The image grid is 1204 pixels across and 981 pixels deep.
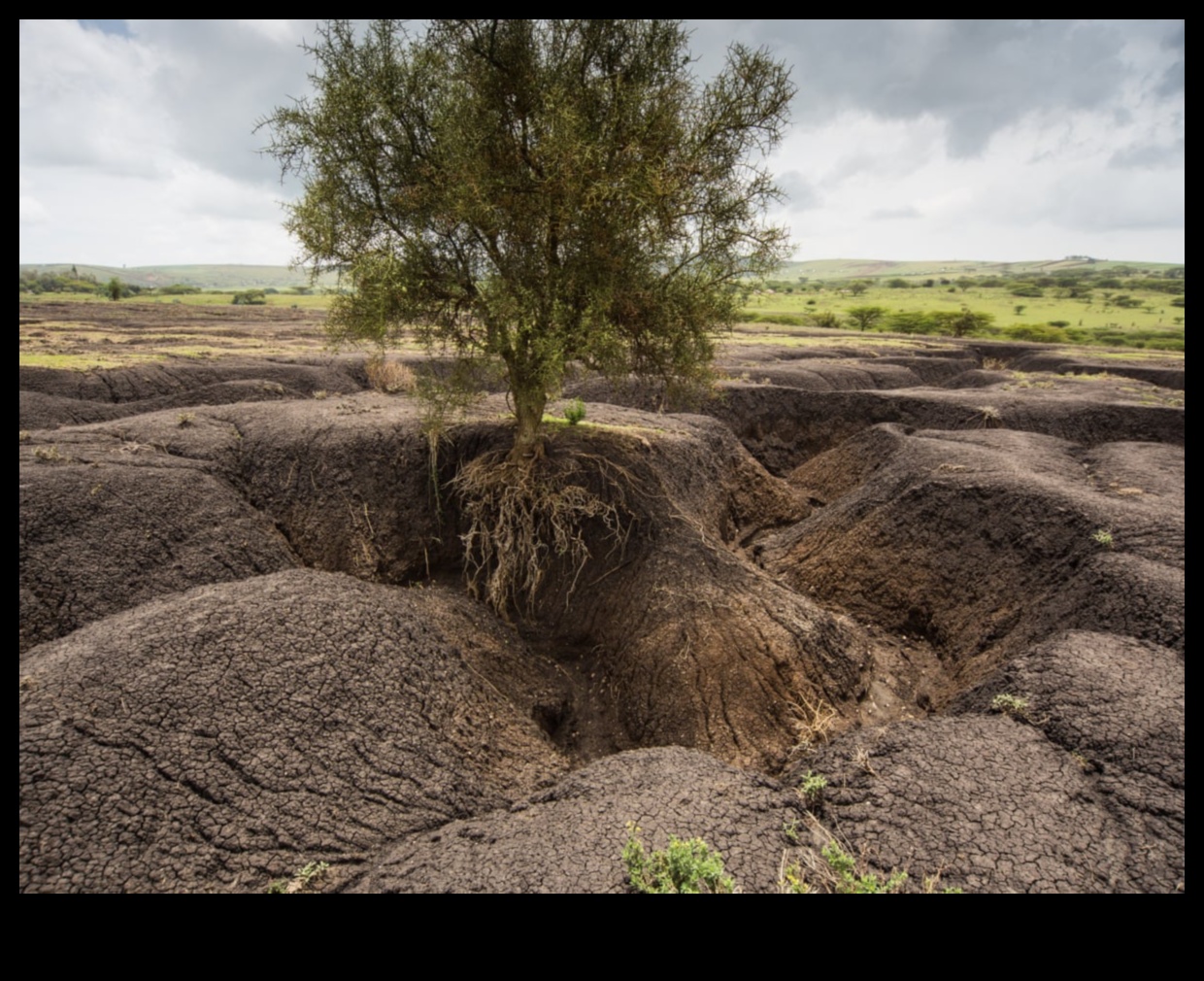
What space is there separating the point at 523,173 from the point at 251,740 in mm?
8535

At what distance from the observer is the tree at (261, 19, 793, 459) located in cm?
960

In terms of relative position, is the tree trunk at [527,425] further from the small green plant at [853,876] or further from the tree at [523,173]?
the small green plant at [853,876]

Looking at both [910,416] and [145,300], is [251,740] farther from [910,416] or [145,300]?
[145,300]

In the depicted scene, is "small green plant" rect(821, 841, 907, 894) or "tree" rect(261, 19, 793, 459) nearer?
"small green plant" rect(821, 841, 907, 894)

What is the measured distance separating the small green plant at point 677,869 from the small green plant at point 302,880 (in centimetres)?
283

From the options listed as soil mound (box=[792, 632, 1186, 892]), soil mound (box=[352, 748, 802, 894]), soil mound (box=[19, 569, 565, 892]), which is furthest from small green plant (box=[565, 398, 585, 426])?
soil mound (box=[792, 632, 1186, 892])

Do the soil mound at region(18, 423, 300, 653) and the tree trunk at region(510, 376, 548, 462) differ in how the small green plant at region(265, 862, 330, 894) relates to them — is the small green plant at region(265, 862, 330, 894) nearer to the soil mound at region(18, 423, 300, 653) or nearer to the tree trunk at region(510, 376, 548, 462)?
the soil mound at region(18, 423, 300, 653)

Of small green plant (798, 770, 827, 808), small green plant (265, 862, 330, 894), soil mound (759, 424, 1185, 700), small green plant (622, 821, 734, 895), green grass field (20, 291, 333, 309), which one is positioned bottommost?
small green plant (265, 862, 330, 894)

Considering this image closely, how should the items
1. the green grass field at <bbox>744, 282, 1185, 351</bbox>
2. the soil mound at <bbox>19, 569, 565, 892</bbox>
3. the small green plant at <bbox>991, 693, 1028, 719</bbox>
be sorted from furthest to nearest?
the green grass field at <bbox>744, 282, 1185, 351</bbox>
the small green plant at <bbox>991, 693, 1028, 719</bbox>
the soil mound at <bbox>19, 569, 565, 892</bbox>

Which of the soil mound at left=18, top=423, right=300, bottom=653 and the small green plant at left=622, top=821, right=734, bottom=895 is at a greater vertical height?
the soil mound at left=18, top=423, right=300, bottom=653

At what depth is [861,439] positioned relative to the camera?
19812 millimetres

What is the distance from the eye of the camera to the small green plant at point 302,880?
5609 millimetres

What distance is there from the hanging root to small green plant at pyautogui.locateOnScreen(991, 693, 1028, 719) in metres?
6.23
